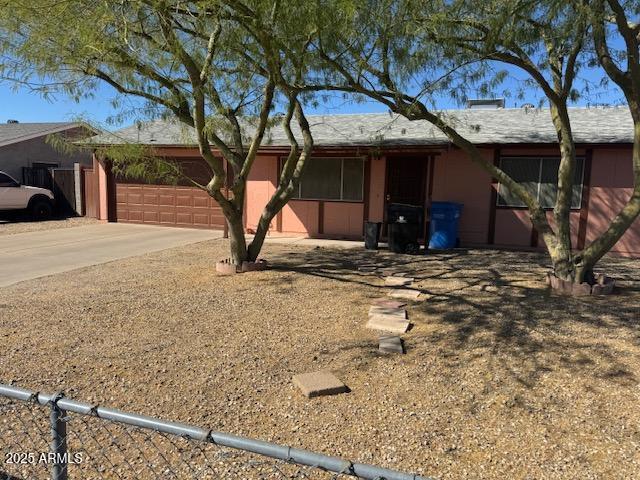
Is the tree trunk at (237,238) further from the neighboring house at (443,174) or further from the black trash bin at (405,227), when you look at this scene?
the black trash bin at (405,227)

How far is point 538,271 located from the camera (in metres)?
8.67

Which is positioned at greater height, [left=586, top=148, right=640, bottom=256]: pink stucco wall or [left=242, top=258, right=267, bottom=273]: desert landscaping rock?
[left=586, top=148, right=640, bottom=256]: pink stucco wall

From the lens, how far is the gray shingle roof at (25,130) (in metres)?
20.1

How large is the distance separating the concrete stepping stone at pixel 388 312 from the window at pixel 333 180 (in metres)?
7.06

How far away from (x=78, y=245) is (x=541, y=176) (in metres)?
10.6

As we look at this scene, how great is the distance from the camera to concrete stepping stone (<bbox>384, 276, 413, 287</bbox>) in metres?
7.60

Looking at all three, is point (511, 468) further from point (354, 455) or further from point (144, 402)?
point (144, 402)

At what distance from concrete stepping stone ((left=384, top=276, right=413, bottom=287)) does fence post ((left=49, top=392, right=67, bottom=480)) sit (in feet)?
18.7

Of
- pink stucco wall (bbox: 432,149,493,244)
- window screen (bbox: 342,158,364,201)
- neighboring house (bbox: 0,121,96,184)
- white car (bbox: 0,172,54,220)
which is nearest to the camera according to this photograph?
pink stucco wall (bbox: 432,149,493,244)

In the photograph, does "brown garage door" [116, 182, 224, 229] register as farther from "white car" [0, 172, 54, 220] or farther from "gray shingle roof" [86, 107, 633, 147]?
"white car" [0, 172, 54, 220]

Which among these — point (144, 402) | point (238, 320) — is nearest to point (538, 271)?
point (238, 320)

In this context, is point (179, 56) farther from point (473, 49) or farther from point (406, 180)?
point (406, 180)

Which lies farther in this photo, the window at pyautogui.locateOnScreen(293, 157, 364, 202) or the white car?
the white car

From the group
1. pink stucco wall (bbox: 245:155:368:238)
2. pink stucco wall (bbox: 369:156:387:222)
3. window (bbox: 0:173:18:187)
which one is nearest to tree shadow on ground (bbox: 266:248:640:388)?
pink stucco wall (bbox: 369:156:387:222)
